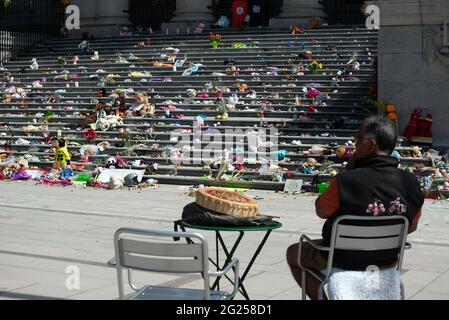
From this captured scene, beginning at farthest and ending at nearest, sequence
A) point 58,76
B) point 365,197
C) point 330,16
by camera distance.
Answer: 1. point 330,16
2. point 58,76
3. point 365,197

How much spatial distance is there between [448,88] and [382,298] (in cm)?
1376

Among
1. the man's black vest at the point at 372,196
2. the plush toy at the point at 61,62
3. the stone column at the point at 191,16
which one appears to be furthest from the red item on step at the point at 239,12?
the man's black vest at the point at 372,196

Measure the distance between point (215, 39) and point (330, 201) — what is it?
22.7 m

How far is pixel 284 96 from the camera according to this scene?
22500 millimetres

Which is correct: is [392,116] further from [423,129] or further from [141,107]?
[141,107]

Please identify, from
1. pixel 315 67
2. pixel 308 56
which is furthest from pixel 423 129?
pixel 308 56

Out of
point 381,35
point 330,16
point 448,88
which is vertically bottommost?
point 448,88

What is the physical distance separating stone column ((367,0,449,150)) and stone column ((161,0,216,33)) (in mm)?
13034

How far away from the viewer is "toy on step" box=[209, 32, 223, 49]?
2756 centimetres

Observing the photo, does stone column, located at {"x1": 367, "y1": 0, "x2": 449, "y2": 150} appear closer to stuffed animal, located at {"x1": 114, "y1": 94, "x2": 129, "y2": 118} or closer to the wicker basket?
stuffed animal, located at {"x1": 114, "y1": 94, "x2": 129, "y2": 118}

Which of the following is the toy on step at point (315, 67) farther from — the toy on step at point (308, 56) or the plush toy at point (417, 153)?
the plush toy at point (417, 153)
